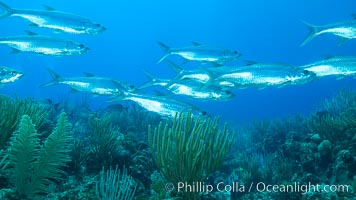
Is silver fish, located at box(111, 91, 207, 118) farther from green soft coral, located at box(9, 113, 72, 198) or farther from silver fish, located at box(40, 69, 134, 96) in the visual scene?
green soft coral, located at box(9, 113, 72, 198)

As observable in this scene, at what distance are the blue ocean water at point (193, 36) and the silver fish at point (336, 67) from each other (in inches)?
3693

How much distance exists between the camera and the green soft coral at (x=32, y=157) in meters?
4.28

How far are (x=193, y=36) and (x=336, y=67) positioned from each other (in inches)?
5147

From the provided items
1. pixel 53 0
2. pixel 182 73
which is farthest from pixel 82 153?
pixel 53 0

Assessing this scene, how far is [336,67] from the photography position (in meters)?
8.18

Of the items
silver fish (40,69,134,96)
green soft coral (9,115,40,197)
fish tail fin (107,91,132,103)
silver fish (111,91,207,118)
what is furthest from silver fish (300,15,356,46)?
green soft coral (9,115,40,197)

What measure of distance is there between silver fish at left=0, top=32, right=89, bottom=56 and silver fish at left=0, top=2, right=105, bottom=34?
50cm

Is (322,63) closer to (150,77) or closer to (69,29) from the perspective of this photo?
(150,77)

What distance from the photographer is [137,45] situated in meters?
159

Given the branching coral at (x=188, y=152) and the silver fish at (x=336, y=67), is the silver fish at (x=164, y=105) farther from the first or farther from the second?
the silver fish at (x=336, y=67)

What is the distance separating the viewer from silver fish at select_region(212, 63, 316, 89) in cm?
750

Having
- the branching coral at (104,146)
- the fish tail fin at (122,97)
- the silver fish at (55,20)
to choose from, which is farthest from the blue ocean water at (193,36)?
the branching coral at (104,146)

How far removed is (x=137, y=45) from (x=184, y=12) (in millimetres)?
32011

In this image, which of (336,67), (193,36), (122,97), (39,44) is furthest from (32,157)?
(193,36)
